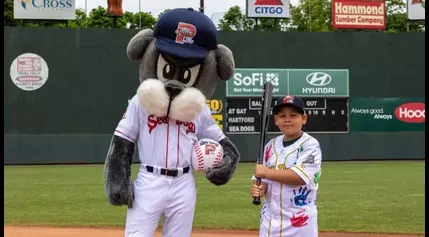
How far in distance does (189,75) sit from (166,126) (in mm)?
379

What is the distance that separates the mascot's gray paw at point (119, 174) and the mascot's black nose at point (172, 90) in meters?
0.40

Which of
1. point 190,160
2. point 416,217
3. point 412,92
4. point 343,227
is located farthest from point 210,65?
point 412,92

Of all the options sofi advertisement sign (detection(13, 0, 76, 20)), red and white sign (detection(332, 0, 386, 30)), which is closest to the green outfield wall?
sofi advertisement sign (detection(13, 0, 76, 20))

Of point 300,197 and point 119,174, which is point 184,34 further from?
point 300,197

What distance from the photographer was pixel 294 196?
12.6 ft

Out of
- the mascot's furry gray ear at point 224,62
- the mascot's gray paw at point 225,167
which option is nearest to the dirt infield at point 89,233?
the mascot's gray paw at point 225,167

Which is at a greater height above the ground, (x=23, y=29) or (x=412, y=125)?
(x=23, y=29)

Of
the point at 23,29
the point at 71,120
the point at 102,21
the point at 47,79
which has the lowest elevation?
the point at 71,120

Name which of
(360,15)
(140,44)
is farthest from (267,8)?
(140,44)

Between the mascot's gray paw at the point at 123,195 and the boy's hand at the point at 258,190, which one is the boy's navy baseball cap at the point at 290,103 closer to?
the boy's hand at the point at 258,190

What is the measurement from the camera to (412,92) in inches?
852

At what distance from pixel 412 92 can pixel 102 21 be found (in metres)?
30.5

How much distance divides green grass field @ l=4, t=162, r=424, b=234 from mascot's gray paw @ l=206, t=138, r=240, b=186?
3.55 metres

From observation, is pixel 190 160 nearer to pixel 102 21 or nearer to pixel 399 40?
pixel 399 40
